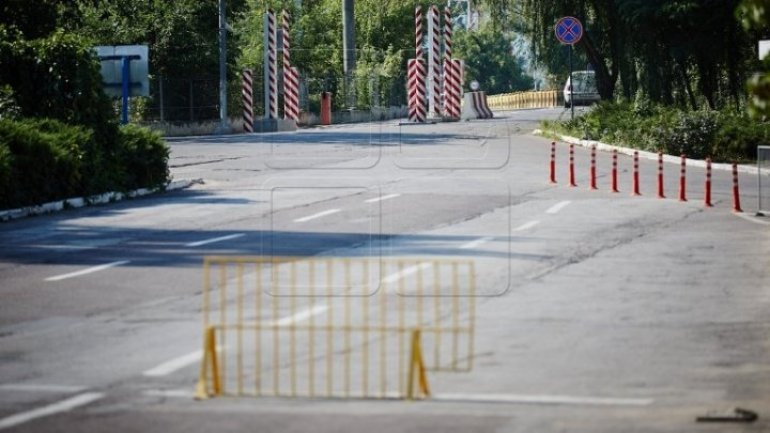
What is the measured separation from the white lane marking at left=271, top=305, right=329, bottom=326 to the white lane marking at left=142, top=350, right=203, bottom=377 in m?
1.65

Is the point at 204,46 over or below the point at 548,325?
over

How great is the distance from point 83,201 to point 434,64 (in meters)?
29.1

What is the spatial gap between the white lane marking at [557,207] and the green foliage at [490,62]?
258 feet

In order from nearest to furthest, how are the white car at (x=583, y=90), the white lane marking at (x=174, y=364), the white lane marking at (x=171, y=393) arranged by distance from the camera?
the white lane marking at (x=171, y=393) → the white lane marking at (x=174, y=364) → the white car at (x=583, y=90)

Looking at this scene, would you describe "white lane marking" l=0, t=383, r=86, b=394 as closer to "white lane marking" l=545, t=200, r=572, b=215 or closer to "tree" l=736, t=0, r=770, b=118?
"tree" l=736, t=0, r=770, b=118

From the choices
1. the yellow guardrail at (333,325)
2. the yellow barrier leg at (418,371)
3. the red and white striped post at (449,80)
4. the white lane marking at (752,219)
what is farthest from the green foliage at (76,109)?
the red and white striped post at (449,80)

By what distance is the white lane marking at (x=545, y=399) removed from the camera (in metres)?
10.5

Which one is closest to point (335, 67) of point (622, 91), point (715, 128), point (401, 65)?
point (401, 65)

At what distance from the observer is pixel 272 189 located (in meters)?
30.9

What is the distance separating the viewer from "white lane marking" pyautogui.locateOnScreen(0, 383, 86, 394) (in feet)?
36.5

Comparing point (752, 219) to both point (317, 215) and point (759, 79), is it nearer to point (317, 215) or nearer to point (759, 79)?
point (317, 215)

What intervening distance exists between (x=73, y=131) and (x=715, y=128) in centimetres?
1572

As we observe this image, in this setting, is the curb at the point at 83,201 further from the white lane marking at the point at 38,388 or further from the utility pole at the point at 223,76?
the utility pole at the point at 223,76

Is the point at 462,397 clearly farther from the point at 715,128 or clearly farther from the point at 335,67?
the point at 335,67
